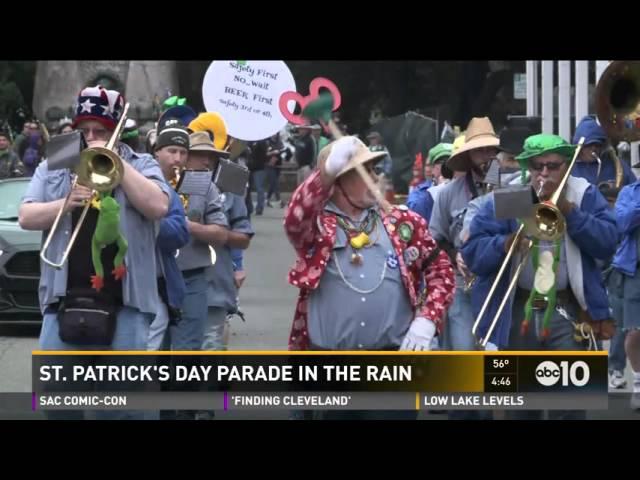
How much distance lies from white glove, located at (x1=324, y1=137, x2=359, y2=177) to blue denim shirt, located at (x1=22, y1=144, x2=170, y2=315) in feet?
2.60

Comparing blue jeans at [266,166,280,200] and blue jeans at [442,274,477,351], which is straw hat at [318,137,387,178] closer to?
blue jeans at [442,274,477,351]

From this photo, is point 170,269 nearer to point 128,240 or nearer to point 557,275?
point 128,240

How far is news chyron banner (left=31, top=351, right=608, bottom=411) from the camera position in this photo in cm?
657

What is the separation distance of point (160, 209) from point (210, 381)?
2.42 feet

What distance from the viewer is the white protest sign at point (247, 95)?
10.2m

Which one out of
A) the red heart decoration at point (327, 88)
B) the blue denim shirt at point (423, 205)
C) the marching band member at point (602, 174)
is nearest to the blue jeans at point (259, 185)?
the marching band member at point (602, 174)

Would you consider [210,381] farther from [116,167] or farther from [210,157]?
[210,157]

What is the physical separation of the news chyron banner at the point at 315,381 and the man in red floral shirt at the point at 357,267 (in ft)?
0.32

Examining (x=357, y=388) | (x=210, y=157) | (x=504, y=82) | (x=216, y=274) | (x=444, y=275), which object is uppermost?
(x=504, y=82)

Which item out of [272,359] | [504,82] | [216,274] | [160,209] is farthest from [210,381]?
[504,82]

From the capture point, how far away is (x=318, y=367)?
6594 millimetres

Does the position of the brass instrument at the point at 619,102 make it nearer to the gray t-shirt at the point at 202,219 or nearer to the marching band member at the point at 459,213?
the marching band member at the point at 459,213

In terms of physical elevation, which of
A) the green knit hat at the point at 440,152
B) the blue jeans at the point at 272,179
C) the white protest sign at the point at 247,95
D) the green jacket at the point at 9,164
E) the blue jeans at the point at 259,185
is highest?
the blue jeans at the point at 272,179

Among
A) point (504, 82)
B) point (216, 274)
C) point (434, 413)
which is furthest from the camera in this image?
point (504, 82)
